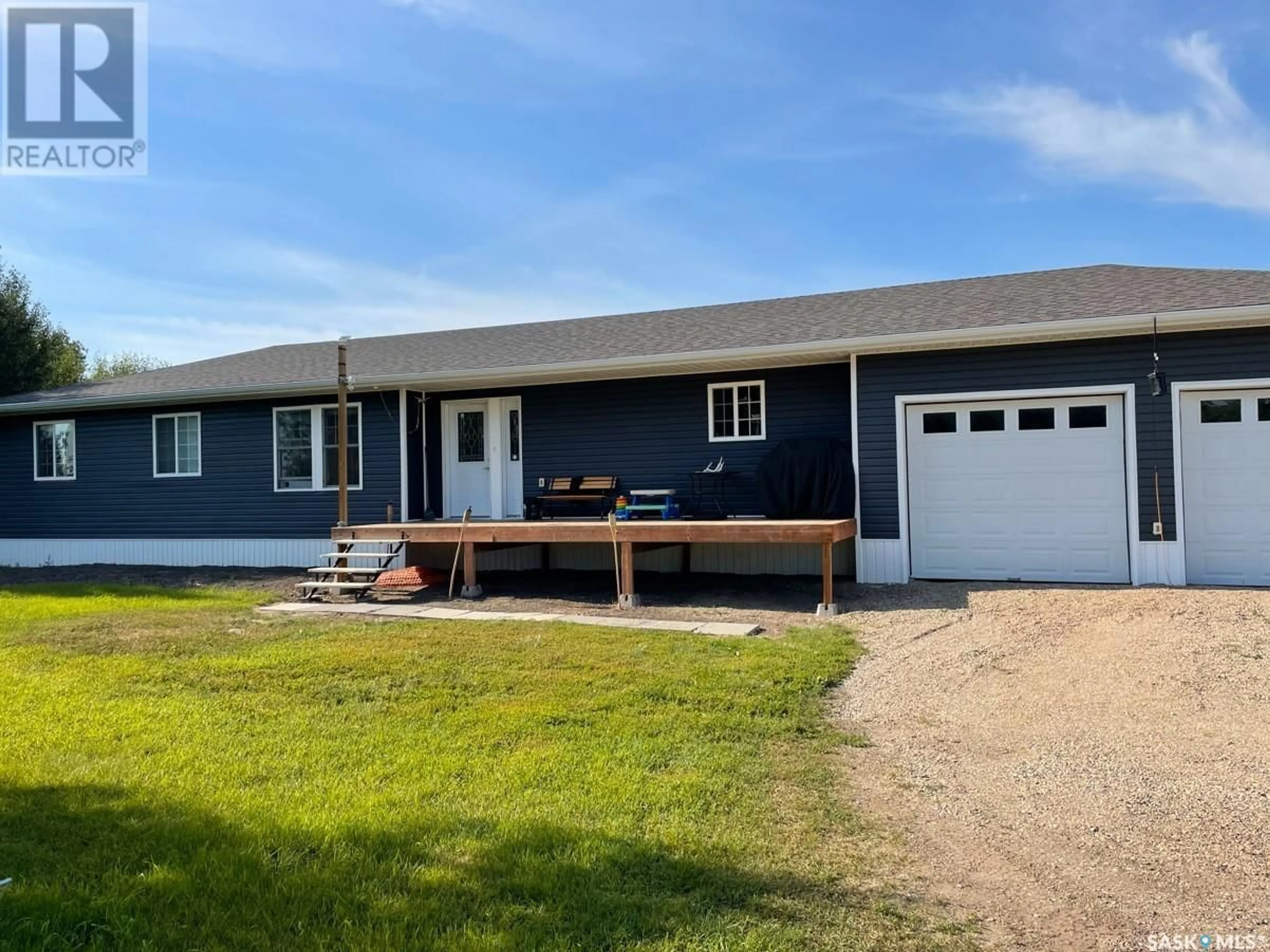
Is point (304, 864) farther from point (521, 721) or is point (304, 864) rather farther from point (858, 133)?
point (858, 133)

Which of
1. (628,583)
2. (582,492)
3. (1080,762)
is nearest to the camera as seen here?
(1080,762)

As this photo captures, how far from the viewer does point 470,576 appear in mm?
10242

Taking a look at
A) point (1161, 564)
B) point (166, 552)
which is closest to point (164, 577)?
point (166, 552)

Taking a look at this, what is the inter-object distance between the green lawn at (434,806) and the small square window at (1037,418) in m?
4.84

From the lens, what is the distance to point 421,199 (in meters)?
14.0

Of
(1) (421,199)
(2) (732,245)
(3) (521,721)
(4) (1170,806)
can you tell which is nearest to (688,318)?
(2) (732,245)

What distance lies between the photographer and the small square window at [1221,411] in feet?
29.0

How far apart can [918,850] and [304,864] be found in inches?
85.2

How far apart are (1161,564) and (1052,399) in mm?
2063

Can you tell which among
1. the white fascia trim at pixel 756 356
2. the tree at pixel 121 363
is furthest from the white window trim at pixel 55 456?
the tree at pixel 121 363

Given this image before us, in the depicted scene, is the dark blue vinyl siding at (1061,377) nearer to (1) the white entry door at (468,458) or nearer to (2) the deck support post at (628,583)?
(2) the deck support post at (628,583)

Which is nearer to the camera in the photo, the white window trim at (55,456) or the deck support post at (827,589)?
the deck support post at (827,589)

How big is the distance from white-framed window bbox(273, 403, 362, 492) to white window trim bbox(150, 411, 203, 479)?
1.48 metres

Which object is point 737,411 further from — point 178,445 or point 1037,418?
point 178,445
